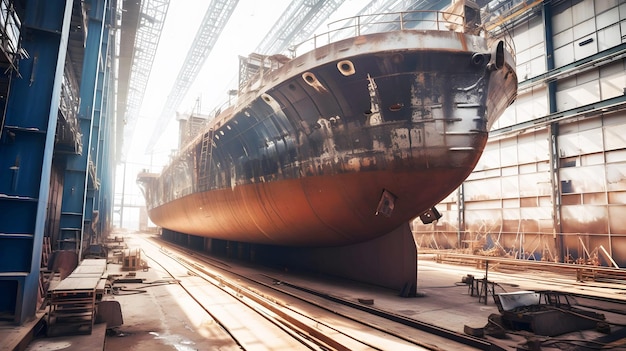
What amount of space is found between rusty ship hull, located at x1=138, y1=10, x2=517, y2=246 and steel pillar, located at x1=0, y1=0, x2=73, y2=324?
13.7 ft

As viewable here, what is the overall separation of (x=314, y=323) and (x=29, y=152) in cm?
472

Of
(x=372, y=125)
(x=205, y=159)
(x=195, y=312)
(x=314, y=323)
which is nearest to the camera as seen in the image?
(x=314, y=323)

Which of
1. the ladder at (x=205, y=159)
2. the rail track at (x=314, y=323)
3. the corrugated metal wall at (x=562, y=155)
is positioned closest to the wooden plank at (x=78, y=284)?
the rail track at (x=314, y=323)

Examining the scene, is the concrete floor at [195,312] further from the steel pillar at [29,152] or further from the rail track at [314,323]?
the steel pillar at [29,152]

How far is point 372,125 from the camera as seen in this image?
728 centimetres

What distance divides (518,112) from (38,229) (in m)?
18.0

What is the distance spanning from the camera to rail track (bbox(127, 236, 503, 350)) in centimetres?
454

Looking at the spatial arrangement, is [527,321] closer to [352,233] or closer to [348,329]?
[348,329]

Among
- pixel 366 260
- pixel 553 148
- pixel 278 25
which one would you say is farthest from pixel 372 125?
pixel 278 25

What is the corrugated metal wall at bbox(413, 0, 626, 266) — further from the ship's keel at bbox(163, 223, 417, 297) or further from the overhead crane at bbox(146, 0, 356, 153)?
the overhead crane at bbox(146, 0, 356, 153)

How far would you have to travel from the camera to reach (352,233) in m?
8.35

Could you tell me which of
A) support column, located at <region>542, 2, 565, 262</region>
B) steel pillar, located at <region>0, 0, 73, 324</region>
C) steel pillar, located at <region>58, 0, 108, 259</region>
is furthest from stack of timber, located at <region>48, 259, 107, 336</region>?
support column, located at <region>542, 2, 565, 262</region>

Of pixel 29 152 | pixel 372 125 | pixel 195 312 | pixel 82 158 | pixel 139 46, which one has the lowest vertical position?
pixel 195 312

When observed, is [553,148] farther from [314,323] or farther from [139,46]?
[139,46]
